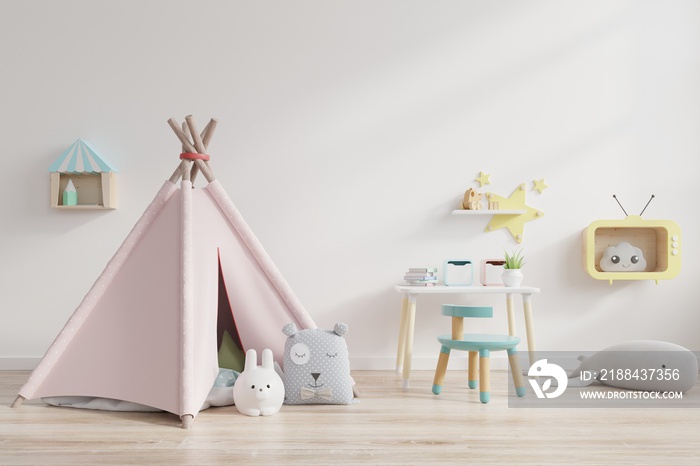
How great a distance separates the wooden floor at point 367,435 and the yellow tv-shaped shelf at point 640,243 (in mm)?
1174

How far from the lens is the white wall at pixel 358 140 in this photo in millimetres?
3924

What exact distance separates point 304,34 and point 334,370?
2025 mm

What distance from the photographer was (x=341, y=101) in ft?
13.0

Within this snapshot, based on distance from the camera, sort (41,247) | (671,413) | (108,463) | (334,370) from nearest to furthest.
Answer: (108,463), (671,413), (334,370), (41,247)

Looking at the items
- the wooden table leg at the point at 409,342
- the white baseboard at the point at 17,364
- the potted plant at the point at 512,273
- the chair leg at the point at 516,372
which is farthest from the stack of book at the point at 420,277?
the white baseboard at the point at 17,364

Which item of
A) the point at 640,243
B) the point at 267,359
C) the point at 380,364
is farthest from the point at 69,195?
the point at 640,243

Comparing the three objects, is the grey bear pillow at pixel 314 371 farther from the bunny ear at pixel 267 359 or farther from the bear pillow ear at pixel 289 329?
the bunny ear at pixel 267 359

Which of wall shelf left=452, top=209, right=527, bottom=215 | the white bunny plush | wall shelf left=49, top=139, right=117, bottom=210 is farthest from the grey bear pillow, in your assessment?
wall shelf left=49, top=139, right=117, bottom=210

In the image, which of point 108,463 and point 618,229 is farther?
point 618,229

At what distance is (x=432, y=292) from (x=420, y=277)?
0.49ft

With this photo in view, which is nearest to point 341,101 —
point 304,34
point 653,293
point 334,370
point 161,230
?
point 304,34

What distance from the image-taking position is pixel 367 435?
7.80 ft

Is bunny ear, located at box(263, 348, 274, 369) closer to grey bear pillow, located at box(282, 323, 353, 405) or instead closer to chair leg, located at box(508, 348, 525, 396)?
grey bear pillow, located at box(282, 323, 353, 405)

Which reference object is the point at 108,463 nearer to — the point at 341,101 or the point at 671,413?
the point at 671,413
